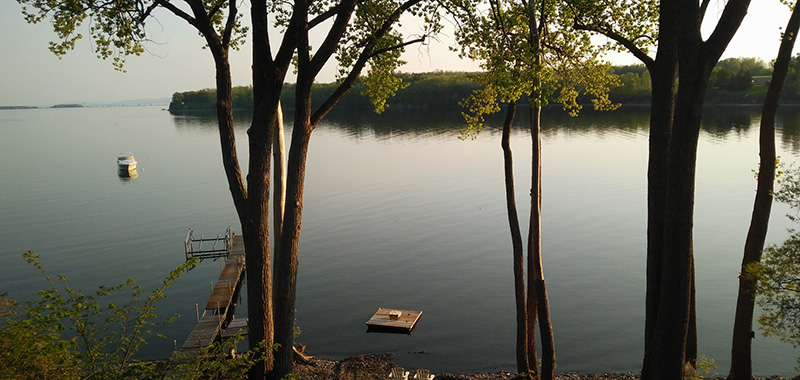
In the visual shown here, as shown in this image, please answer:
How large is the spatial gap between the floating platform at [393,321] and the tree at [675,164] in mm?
10618

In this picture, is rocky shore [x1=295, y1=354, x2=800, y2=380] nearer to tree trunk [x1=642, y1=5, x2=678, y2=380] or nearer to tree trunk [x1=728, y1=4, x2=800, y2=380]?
tree trunk [x1=728, y1=4, x2=800, y2=380]

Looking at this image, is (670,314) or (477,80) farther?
(477,80)

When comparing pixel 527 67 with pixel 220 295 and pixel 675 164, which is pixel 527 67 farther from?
pixel 220 295

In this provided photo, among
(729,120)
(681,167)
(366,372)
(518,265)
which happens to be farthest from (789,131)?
(681,167)

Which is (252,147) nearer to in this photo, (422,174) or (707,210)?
(707,210)

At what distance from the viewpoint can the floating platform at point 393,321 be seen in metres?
18.8

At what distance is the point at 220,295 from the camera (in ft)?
68.4

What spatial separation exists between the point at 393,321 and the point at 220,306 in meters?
6.29

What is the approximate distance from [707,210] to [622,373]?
2133 cm

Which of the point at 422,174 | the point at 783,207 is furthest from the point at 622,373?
the point at 422,174

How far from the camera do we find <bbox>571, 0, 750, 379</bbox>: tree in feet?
23.9

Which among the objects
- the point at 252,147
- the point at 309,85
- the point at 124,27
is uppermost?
the point at 124,27

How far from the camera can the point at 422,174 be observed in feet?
158

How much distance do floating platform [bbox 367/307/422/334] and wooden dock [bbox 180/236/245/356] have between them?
16.6 ft
